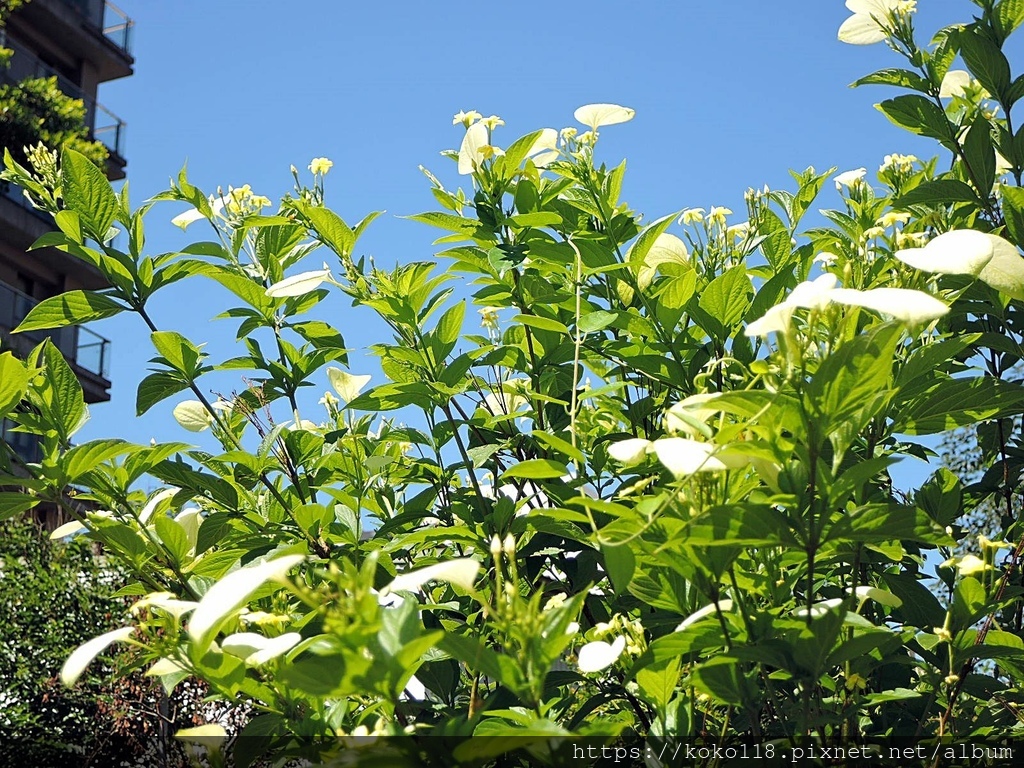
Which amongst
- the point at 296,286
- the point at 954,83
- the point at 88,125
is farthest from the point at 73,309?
the point at 88,125

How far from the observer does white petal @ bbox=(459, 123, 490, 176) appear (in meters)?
1.46

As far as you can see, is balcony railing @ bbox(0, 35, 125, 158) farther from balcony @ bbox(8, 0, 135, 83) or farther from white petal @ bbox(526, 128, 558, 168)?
white petal @ bbox(526, 128, 558, 168)

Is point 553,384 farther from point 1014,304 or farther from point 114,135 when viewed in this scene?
point 114,135

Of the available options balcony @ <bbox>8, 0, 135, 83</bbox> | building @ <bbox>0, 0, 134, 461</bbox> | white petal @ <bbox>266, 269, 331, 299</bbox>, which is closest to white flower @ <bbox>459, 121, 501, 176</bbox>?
white petal @ <bbox>266, 269, 331, 299</bbox>

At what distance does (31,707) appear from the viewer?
6.50 m

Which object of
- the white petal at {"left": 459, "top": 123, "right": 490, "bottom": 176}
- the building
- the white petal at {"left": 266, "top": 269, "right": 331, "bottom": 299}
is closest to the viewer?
the white petal at {"left": 266, "top": 269, "right": 331, "bottom": 299}

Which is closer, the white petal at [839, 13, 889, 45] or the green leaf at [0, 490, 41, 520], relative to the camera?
the green leaf at [0, 490, 41, 520]

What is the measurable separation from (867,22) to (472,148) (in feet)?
2.33

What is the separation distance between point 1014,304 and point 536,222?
2.43 feet

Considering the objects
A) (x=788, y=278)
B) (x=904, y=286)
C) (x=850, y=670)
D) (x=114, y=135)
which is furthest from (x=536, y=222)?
(x=114, y=135)

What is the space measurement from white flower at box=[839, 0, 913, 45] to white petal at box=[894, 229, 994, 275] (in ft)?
2.96

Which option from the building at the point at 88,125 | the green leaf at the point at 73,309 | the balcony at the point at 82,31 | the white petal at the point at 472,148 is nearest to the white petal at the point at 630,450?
the white petal at the point at 472,148

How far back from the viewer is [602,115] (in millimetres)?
1532

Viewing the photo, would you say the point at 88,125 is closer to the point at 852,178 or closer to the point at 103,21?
the point at 103,21
